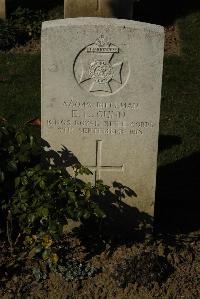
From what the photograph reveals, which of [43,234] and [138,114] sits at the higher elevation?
[138,114]

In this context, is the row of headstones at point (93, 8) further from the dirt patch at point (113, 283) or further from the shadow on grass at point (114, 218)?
the dirt patch at point (113, 283)

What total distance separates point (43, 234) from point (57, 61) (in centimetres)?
142

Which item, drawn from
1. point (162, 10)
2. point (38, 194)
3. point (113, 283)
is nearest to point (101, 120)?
point (38, 194)

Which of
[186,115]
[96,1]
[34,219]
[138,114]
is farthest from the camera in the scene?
[96,1]

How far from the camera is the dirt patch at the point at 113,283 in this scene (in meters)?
5.68

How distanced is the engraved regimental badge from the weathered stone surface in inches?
230

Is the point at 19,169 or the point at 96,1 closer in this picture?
the point at 19,169

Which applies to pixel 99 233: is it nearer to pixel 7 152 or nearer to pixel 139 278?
pixel 139 278

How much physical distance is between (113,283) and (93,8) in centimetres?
664

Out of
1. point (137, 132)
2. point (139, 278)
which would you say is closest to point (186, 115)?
point (137, 132)

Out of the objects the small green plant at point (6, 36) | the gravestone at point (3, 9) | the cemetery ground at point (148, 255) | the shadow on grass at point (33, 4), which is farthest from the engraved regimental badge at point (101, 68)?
the shadow on grass at point (33, 4)

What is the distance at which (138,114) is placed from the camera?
593 cm

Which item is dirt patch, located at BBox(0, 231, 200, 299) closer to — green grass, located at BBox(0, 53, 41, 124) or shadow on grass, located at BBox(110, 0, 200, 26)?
green grass, located at BBox(0, 53, 41, 124)

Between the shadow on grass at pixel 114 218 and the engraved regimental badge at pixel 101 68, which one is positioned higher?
the engraved regimental badge at pixel 101 68
